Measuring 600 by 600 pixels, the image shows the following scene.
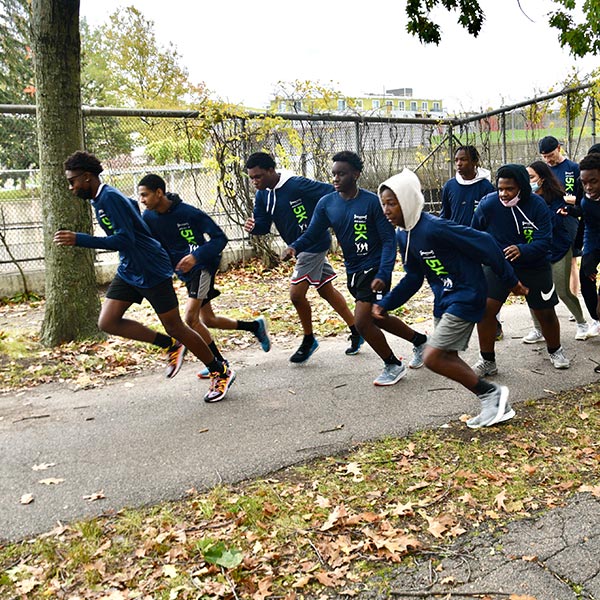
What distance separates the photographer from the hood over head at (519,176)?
5.68 m

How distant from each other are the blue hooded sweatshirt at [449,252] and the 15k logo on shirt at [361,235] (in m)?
1.03

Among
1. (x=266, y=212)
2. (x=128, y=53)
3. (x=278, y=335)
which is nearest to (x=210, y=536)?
(x=266, y=212)

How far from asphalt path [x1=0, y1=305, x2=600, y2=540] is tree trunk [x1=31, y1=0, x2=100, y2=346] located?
1286 mm

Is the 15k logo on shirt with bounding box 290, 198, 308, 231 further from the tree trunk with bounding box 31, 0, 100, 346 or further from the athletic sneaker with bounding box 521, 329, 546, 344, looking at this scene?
the athletic sneaker with bounding box 521, 329, 546, 344

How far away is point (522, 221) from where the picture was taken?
5906 mm

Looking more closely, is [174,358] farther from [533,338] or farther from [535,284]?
Result: [533,338]

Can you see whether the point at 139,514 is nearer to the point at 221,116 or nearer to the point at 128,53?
the point at 221,116

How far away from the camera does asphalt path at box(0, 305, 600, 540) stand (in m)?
4.14

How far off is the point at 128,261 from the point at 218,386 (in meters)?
1.33

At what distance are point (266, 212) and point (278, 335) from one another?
1809mm

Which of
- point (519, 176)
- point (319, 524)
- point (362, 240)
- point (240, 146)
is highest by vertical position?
point (240, 146)

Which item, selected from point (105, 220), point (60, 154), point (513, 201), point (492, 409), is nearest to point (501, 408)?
point (492, 409)

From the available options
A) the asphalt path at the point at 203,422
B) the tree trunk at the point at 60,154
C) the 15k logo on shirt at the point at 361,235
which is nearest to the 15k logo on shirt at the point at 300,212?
the 15k logo on shirt at the point at 361,235

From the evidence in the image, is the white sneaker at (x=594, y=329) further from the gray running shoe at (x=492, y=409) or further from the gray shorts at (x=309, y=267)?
the gray shorts at (x=309, y=267)
